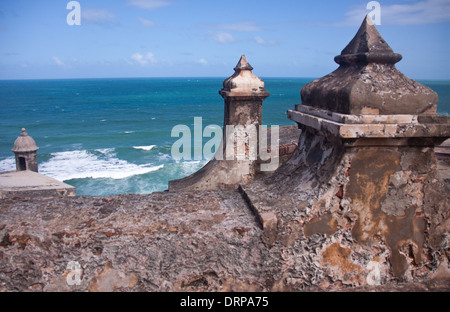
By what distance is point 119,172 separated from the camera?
2664 centimetres

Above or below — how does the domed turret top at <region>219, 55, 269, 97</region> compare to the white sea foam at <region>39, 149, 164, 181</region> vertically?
above

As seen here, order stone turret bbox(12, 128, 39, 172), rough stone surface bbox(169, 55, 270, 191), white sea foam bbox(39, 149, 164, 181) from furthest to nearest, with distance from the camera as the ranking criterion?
white sea foam bbox(39, 149, 164, 181) < stone turret bbox(12, 128, 39, 172) < rough stone surface bbox(169, 55, 270, 191)

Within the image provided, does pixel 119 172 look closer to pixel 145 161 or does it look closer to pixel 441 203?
pixel 145 161

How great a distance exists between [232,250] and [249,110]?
2.70 m

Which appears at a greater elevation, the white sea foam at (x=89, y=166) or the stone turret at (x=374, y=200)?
the stone turret at (x=374, y=200)

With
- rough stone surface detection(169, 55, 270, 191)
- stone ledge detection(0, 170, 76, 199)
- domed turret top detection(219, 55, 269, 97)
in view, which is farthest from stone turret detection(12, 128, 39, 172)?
domed turret top detection(219, 55, 269, 97)

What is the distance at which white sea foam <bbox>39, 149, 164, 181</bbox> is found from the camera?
26219mm

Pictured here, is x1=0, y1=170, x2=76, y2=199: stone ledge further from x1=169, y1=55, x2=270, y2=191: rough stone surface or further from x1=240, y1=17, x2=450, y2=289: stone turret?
x1=240, y1=17, x2=450, y2=289: stone turret

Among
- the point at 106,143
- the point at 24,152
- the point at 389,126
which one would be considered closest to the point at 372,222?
the point at 389,126

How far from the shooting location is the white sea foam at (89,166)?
26.2 metres

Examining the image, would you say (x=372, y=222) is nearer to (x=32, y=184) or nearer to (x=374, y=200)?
(x=374, y=200)

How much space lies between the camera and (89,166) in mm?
28578

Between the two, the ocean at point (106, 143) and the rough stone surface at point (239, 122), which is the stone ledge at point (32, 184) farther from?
the rough stone surface at point (239, 122)

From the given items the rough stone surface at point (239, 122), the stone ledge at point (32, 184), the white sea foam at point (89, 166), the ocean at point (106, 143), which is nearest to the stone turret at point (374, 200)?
the rough stone surface at point (239, 122)
